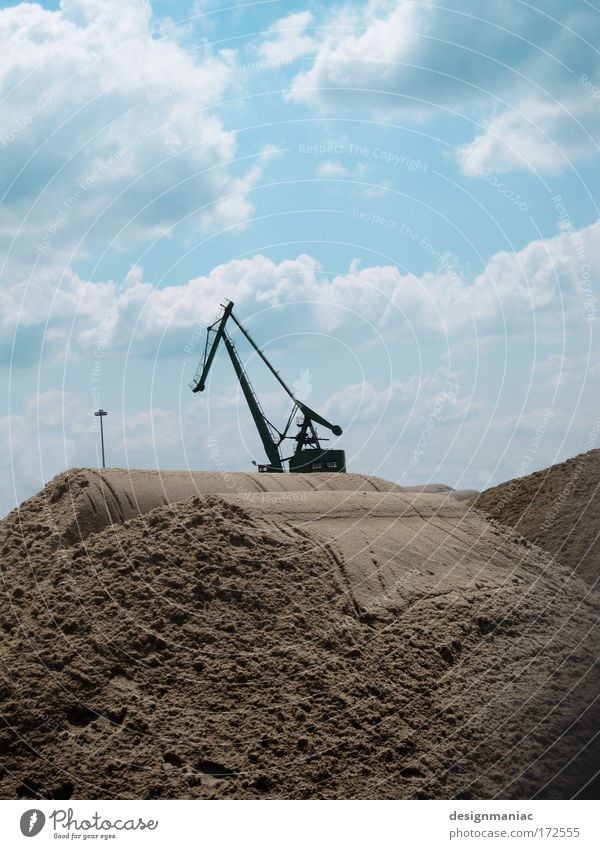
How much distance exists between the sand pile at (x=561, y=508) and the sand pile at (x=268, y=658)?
4.88m

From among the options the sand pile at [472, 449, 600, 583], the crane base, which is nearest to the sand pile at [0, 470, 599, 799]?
the sand pile at [472, 449, 600, 583]

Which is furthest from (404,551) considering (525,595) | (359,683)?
(359,683)

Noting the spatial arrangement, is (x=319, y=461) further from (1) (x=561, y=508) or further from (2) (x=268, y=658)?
(2) (x=268, y=658)

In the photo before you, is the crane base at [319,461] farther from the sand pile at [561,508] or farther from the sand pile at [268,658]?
the sand pile at [268,658]

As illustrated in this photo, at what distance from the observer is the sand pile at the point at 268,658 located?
1326cm

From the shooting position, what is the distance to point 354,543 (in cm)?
1819

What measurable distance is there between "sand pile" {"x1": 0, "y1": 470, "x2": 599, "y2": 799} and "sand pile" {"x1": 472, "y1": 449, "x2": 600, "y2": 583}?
488 centimetres

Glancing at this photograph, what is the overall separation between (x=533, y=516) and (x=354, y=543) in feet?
34.6

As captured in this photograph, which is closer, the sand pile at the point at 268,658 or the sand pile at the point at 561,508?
the sand pile at the point at 268,658

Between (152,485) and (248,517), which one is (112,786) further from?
(152,485)

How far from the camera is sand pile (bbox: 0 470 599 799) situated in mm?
13258

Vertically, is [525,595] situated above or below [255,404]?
→ below

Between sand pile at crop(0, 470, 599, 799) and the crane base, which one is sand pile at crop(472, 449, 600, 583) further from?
sand pile at crop(0, 470, 599, 799)

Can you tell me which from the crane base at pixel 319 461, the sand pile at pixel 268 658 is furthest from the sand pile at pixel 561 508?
the sand pile at pixel 268 658
